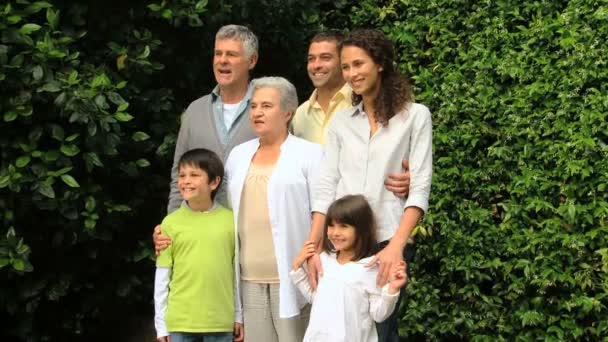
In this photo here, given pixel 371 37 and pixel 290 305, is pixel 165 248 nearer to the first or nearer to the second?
pixel 290 305

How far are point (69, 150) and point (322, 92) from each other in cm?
137

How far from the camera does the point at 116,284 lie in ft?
23.6

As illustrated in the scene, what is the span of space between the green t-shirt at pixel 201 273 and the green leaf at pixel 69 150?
97 cm

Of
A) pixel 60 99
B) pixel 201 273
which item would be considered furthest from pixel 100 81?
pixel 201 273

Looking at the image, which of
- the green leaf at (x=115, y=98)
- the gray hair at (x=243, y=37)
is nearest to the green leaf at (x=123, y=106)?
the green leaf at (x=115, y=98)

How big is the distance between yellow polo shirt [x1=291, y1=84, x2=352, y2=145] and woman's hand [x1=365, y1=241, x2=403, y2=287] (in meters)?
0.99

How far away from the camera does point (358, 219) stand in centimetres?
505

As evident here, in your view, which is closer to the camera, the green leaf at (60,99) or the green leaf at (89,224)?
the green leaf at (60,99)

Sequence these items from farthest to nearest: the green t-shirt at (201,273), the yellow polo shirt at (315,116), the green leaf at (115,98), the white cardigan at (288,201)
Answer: the green leaf at (115,98)
the yellow polo shirt at (315,116)
the green t-shirt at (201,273)
the white cardigan at (288,201)

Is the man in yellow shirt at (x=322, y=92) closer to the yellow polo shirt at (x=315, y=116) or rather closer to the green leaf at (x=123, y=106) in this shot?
the yellow polo shirt at (x=315, y=116)

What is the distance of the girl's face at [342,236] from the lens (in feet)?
16.9

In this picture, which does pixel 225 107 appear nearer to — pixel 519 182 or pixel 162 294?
pixel 162 294

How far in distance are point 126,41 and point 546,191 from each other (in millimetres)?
2430

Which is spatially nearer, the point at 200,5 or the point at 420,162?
the point at 420,162
